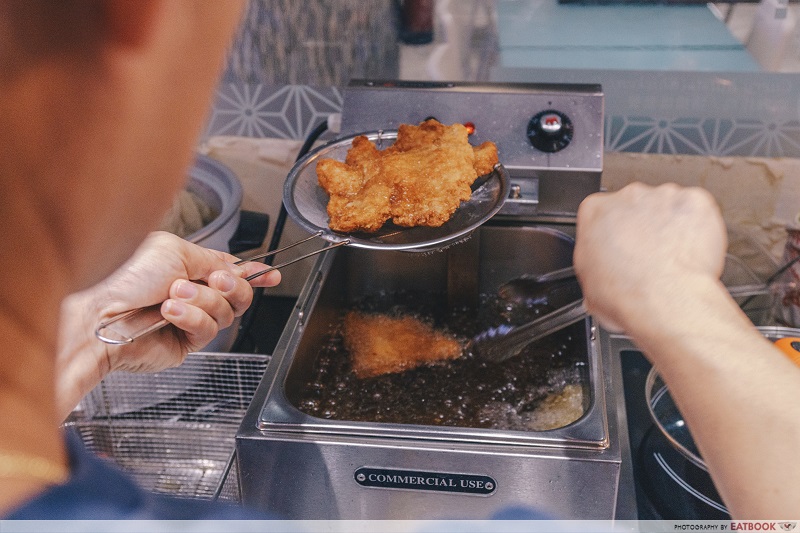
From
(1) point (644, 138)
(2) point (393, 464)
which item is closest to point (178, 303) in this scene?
(2) point (393, 464)

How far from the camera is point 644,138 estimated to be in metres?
1.71

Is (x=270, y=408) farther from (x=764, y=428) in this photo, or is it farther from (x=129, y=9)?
(x=129, y=9)

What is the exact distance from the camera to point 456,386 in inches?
50.1

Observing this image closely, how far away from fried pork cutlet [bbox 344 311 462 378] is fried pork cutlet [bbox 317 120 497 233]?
0.29 m

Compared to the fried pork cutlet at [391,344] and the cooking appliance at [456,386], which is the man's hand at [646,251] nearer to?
the cooking appliance at [456,386]

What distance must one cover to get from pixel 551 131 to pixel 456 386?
0.54 metres

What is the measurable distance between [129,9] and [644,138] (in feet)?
5.07

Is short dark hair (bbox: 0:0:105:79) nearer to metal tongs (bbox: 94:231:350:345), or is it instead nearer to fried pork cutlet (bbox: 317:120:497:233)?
metal tongs (bbox: 94:231:350:345)

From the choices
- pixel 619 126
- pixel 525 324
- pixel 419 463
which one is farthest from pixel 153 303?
pixel 619 126

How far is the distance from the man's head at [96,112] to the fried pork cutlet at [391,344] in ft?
2.98

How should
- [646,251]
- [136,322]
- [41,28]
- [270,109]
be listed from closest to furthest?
[41,28] → [646,251] → [136,322] → [270,109]

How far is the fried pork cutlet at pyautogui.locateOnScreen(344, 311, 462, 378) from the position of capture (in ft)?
4.38

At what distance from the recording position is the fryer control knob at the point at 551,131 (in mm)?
1384

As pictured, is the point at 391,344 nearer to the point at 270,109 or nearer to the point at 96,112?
the point at 270,109
